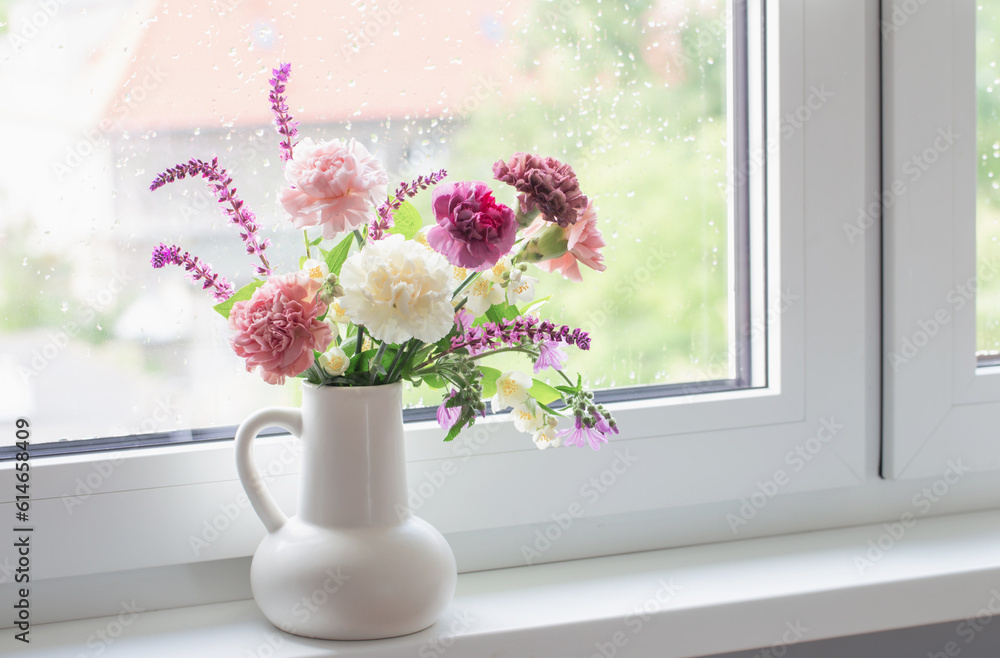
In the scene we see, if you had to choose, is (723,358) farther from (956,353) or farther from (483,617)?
(483,617)

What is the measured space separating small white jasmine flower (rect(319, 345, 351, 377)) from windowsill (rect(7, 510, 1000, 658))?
0.24 meters

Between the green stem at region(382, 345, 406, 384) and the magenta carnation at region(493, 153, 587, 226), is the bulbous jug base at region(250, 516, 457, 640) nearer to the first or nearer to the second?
the green stem at region(382, 345, 406, 384)

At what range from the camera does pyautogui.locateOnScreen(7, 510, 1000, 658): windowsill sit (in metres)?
0.74

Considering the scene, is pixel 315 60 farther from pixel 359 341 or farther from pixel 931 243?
pixel 931 243

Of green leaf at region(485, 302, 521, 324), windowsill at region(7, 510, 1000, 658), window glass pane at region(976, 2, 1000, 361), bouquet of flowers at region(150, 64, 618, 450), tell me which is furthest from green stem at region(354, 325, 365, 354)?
window glass pane at region(976, 2, 1000, 361)

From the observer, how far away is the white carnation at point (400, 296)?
0.59 metres

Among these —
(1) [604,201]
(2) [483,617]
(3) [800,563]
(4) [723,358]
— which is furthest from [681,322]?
(2) [483,617]

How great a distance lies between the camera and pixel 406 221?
2.39 feet

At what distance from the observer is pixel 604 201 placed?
930 mm

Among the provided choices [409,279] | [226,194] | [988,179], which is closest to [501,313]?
[409,279]

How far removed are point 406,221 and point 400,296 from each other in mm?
160

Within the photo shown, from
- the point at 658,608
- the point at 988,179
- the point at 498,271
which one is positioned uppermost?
the point at 988,179

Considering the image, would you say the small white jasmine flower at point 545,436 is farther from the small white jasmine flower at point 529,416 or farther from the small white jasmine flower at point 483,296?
the small white jasmine flower at point 483,296

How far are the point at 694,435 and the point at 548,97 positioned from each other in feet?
1.35
